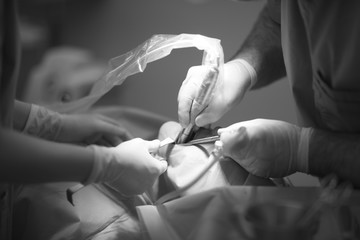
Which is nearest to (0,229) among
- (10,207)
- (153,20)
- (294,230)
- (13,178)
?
(10,207)

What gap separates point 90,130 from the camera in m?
1.51

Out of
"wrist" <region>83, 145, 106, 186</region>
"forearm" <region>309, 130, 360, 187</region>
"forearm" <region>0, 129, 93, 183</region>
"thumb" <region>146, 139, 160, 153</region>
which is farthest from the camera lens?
"thumb" <region>146, 139, 160, 153</region>

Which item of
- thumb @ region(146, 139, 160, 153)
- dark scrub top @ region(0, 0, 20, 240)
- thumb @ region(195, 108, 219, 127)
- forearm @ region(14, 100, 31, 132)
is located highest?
dark scrub top @ region(0, 0, 20, 240)

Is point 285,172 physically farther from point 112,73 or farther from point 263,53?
point 112,73

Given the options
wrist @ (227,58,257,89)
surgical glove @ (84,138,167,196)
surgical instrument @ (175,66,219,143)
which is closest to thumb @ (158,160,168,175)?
surgical glove @ (84,138,167,196)

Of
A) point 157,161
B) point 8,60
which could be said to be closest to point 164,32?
point 157,161

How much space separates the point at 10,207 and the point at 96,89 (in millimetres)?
516

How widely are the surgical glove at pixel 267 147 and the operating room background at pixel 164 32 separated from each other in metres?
0.21

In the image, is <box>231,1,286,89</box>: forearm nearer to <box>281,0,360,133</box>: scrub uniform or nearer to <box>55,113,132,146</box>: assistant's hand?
<box>281,0,360,133</box>: scrub uniform

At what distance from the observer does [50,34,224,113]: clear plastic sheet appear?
4.36 feet

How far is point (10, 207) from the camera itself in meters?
1.10

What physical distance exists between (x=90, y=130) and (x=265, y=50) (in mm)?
753

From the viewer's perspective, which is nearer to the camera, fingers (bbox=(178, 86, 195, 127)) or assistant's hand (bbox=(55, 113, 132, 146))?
fingers (bbox=(178, 86, 195, 127))

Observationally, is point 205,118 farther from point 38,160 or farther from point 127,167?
point 38,160
